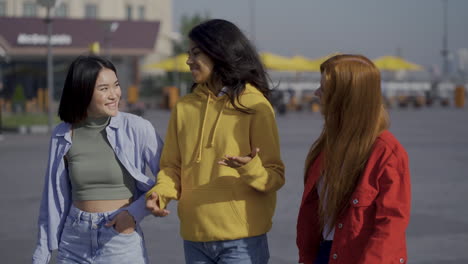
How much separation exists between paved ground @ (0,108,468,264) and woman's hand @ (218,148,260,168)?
3577 millimetres

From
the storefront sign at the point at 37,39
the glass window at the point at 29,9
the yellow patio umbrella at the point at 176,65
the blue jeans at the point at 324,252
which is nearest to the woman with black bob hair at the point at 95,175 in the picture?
the blue jeans at the point at 324,252

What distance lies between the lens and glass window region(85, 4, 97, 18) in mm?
53344

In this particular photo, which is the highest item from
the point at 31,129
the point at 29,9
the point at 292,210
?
the point at 29,9

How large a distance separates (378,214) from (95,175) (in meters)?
1.29

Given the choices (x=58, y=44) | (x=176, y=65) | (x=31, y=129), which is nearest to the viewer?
(x=31, y=129)

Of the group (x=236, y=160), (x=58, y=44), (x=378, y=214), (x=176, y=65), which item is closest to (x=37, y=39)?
(x=58, y=44)

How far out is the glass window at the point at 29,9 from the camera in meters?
51.7

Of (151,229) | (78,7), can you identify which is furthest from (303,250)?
(78,7)

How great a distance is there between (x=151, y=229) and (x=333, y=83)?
5.34 meters

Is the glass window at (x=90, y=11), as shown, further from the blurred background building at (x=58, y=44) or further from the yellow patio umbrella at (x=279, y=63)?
the yellow patio umbrella at (x=279, y=63)

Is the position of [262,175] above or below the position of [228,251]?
above

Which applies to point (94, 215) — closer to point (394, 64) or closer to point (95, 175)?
point (95, 175)

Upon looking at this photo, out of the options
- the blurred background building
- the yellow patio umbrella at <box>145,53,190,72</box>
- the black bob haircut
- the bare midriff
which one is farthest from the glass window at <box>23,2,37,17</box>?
the bare midriff

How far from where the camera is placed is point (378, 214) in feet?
10.0
